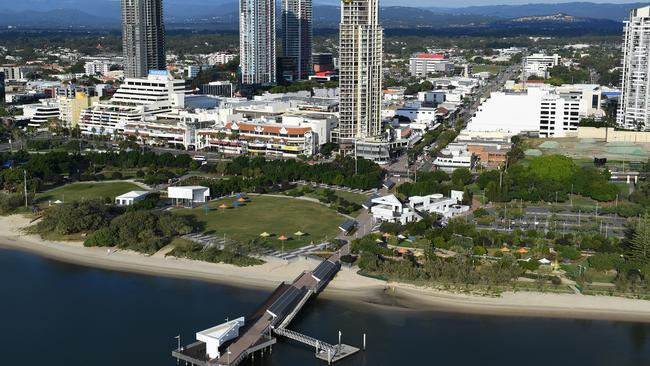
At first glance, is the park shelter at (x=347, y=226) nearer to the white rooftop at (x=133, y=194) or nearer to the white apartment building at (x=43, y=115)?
the white rooftop at (x=133, y=194)

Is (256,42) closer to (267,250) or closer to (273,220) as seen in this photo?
(273,220)

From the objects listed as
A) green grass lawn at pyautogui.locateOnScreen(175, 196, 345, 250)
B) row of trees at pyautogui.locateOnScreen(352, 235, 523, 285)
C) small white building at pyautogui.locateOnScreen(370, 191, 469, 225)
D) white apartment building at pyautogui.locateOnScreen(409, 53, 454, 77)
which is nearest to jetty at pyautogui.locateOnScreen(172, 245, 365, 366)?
row of trees at pyautogui.locateOnScreen(352, 235, 523, 285)

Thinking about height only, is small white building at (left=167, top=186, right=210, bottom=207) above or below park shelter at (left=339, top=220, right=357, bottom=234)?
above

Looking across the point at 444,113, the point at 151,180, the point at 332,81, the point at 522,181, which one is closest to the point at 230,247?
the point at 151,180

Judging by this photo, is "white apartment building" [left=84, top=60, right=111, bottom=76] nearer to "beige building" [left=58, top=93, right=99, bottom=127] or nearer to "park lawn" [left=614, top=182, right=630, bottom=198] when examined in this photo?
"beige building" [left=58, top=93, right=99, bottom=127]

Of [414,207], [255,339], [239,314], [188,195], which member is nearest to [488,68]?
[414,207]

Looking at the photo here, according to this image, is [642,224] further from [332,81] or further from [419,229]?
[332,81]
